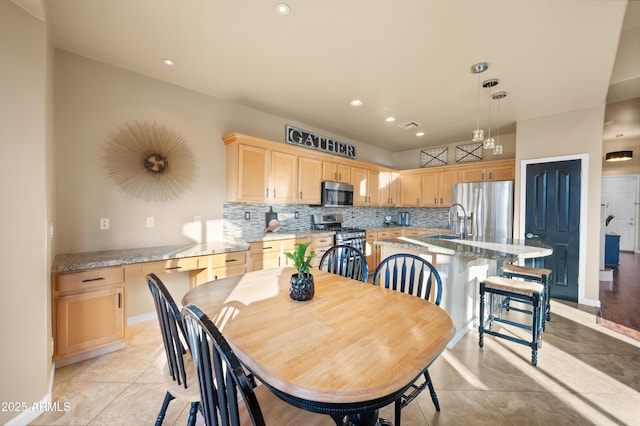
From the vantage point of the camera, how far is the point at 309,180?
4.19m

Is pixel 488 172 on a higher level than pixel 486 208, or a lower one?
higher

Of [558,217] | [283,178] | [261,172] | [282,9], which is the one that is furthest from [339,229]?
[282,9]

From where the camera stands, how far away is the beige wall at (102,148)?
246 centimetres

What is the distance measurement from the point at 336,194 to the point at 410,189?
6.99 feet

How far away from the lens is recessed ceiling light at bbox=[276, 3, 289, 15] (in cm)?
182

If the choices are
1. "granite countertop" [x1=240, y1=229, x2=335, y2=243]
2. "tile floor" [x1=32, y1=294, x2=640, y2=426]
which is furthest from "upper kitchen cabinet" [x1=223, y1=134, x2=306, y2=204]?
"tile floor" [x1=32, y1=294, x2=640, y2=426]

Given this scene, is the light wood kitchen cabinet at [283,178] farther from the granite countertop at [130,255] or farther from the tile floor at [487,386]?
the tile floor at [487,386]

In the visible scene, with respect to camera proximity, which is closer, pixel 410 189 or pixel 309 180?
pixel 309 180

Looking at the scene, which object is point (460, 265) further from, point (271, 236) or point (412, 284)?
point (271, 236)

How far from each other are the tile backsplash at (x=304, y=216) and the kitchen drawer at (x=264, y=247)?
1.47 ft

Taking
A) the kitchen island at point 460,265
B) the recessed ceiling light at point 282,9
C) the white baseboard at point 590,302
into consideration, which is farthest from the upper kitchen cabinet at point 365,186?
the white baseboard at point 590,302

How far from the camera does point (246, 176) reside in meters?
3.43

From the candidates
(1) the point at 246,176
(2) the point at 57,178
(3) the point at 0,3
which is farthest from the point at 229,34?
(2) the point at 57,178

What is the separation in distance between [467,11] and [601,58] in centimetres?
162
